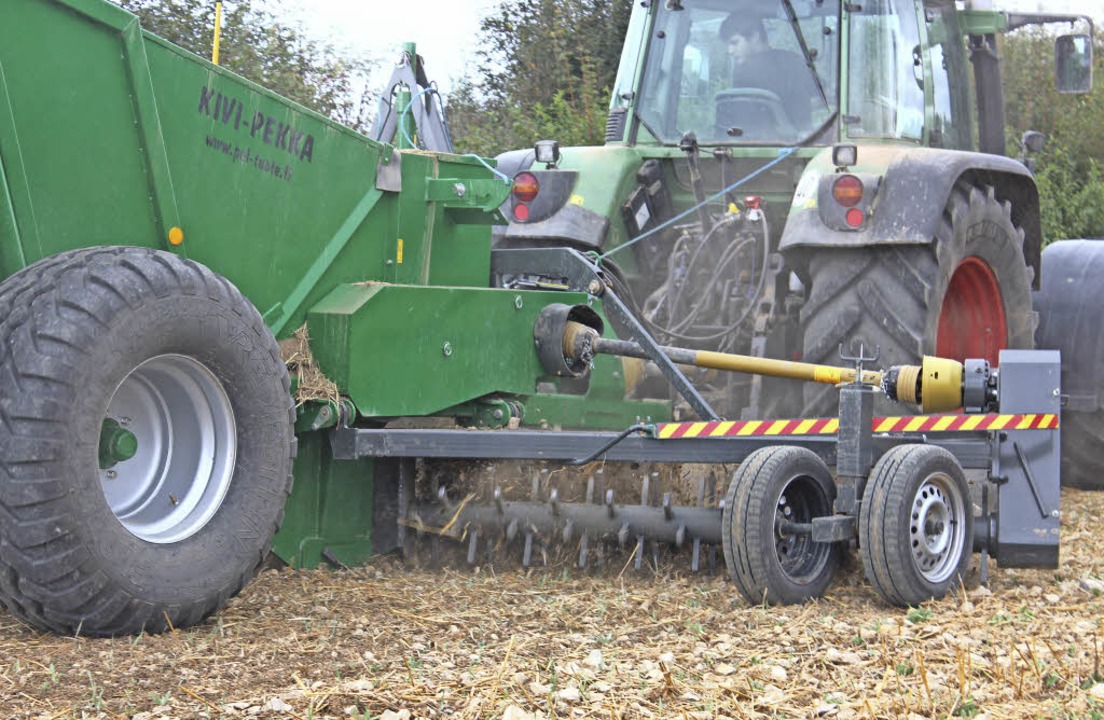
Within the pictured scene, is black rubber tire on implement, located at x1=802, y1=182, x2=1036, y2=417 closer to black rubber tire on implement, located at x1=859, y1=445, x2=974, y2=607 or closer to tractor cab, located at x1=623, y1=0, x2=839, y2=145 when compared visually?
tractor cab, located at x1=623, y1=0, x2=839, y2=145

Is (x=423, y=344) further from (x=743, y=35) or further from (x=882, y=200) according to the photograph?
(x=743, y=35)

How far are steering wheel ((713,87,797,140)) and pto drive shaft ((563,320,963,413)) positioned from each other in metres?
1.47

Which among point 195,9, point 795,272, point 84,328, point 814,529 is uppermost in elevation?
point 195,9

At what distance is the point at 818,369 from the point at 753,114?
1812mm

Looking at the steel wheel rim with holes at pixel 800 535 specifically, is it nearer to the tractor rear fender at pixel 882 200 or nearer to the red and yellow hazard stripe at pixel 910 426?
the red and yellow hazard stripe at pixel 910 426

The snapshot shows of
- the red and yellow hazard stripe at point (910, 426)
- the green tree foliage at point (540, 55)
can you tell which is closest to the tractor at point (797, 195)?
the red and yellow hazard stripe at point (910, 426)

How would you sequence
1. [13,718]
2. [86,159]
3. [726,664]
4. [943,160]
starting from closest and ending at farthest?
[13,718] → [726,664] → [86,159] → [943,160]

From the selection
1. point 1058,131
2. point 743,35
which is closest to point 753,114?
point 743,35

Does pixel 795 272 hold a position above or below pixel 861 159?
below

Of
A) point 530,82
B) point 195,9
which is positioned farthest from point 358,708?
point 530,82

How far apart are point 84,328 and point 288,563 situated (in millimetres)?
1477

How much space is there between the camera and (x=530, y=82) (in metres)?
13.0

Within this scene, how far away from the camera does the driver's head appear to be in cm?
674

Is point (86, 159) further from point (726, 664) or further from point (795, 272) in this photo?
point (795, 272)
